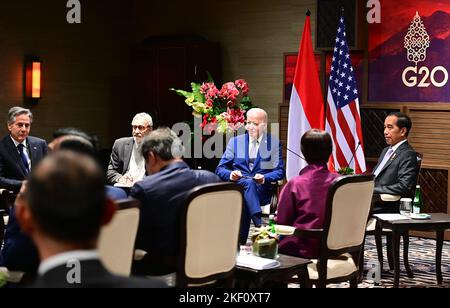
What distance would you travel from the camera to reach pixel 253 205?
636 cm

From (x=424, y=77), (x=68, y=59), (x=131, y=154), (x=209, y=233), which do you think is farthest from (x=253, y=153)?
(x=68, y=59)

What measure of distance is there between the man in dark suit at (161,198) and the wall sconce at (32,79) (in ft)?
19.5

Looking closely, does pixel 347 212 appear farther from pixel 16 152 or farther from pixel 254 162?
pixel 16 152

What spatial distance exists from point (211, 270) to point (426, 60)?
16.4 feet

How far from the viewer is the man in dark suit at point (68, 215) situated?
141cm

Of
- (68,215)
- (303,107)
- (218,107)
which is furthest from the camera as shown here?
(218,107)

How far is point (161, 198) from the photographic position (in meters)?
3.64

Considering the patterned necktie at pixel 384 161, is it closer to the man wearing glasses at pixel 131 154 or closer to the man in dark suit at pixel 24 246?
the man wearing glasses at pixel 131 154

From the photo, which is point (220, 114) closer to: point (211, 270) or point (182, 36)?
point (182, 36)

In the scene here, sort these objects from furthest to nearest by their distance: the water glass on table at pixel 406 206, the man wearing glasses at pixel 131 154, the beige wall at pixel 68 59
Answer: the beige wall at pixel 68 59
the man wearing glasses at pixel 131 154
the water glass on table at pixel 406 206

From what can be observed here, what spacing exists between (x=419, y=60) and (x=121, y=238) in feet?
17.9

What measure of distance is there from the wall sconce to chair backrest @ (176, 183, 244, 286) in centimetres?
634

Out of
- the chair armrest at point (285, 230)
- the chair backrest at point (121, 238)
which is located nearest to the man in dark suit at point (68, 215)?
the chair backrest at point (121, 238)

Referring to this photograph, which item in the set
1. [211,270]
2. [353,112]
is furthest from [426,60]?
[211,270]
